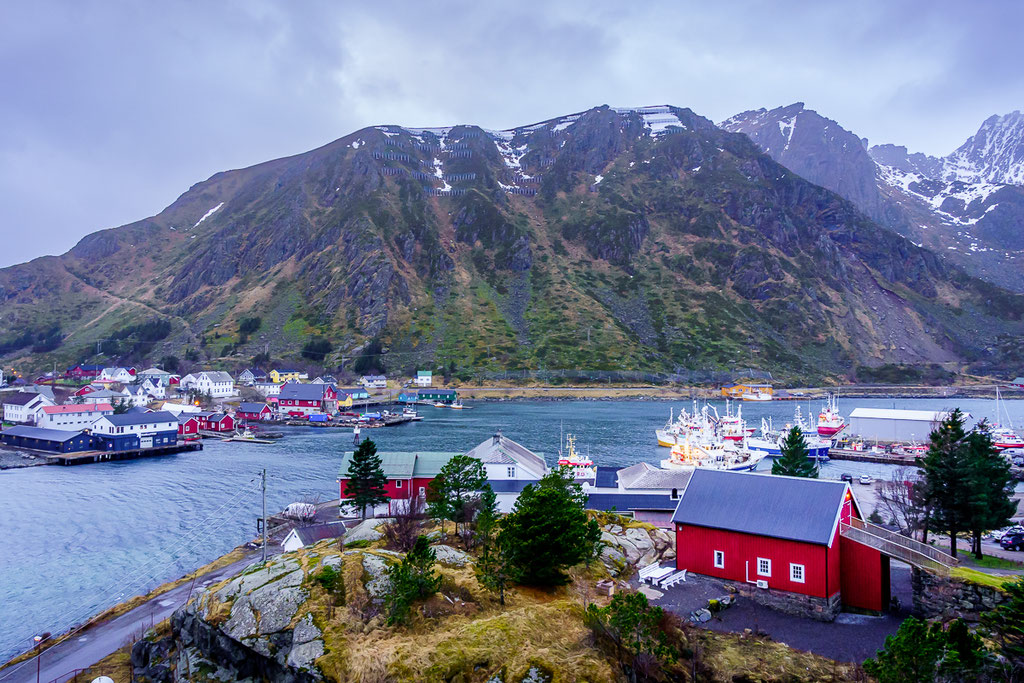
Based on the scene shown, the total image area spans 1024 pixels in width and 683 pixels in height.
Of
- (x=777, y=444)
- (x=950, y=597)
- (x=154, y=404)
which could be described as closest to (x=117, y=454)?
(x=154, y=404)

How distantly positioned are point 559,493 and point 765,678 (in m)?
9.83

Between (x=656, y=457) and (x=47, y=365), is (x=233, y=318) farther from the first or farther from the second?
(x=656, y=457)

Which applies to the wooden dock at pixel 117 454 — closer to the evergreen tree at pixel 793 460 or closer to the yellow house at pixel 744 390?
the evergreen tree at pixel 793 460

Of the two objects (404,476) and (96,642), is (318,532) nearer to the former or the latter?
(404,476)

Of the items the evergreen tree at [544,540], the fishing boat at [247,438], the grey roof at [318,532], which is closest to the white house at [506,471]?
the grey roof at [318,532]

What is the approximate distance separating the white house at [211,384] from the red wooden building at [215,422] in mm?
36505

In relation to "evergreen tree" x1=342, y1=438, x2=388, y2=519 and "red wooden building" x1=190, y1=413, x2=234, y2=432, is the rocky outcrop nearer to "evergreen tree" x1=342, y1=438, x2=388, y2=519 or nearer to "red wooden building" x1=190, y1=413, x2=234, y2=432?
"evergreen tree" x1=342, y1=438, x2=388, y2=519

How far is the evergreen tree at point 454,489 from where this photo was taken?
31.3 metres

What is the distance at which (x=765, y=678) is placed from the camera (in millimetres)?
17875

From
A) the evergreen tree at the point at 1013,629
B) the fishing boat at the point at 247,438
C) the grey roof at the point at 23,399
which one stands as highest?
the grey roof at the point at 23,399

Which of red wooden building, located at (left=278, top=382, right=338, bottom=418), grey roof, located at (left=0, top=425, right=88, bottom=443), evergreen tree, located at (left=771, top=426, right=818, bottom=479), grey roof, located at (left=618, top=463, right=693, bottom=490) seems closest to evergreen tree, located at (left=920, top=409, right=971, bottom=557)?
evergreen tree, located at (left=771, top=426, right=818, bottom=479)

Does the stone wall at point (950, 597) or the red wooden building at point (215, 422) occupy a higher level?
the stone wall at point (950, 597)

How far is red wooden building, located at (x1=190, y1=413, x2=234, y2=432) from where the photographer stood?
103 meters

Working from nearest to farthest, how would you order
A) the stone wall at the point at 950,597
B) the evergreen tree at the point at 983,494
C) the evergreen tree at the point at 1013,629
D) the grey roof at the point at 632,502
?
the evergreen tree at the point at 1013,629, the stone wall at the point at 950,597, the evergreen tree at the point at 983,494, the grey roof at the point at 632,502
